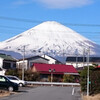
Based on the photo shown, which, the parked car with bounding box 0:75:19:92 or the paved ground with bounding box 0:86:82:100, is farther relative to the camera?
the parked car with bounding box 0:75:19:92

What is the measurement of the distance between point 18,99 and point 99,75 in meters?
7.99

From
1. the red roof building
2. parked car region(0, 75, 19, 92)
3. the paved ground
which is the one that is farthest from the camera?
the red roof building

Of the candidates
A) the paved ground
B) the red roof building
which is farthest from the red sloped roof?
the paved ground

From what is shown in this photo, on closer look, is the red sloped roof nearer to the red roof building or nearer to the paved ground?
the red roof building

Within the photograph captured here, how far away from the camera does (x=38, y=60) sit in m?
88.1

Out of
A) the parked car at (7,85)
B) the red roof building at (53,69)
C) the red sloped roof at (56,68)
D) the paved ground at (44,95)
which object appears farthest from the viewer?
the red sloped roof at (56,68)

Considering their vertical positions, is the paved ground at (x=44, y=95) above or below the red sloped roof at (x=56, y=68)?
below

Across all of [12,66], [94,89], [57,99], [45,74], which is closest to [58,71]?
[45,74]

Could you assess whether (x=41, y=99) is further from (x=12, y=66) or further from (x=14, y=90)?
(x=12, y=66)

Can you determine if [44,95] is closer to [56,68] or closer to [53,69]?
[53,69]

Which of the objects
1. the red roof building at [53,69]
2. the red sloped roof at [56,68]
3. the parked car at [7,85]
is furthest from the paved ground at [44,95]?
the red sloped roof at [56,68]

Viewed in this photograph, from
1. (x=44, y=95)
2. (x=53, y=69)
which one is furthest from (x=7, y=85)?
(x=53, y=69)

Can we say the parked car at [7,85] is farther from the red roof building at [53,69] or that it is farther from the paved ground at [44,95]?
the red roof building at [53,69]

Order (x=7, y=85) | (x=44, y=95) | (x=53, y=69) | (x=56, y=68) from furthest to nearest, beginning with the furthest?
(x=56, y=68) → (x=53, y=69) → (x=7, y=85) → (x=44, y=95)
